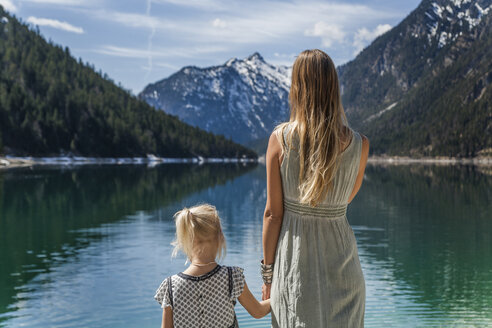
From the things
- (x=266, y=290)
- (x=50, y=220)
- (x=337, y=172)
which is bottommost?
(x=50, y=220)

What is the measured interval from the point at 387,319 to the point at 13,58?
19284cm

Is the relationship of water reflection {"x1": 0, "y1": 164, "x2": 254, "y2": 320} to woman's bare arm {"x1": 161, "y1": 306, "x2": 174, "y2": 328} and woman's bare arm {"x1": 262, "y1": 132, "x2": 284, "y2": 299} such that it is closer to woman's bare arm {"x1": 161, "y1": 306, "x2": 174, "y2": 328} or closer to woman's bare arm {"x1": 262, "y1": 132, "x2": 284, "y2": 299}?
woman's bare arm {"x1": 161, "y1": 306, "x2": 174, "y2": 328}

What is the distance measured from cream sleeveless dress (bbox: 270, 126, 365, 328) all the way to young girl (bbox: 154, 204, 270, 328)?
455 mm

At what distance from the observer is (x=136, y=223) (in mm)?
26906

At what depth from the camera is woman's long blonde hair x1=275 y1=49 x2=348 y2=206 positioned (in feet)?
11.3

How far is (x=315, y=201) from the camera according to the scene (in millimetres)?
3479

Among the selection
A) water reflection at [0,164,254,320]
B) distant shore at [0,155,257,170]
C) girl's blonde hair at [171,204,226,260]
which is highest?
girl's blonde hair at [171,204,226,260]

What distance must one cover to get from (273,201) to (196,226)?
537 mm

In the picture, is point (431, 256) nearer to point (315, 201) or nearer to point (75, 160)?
point (315, 201)

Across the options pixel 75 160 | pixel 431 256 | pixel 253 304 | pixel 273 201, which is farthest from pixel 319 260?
pixel 75 160

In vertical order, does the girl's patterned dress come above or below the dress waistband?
below

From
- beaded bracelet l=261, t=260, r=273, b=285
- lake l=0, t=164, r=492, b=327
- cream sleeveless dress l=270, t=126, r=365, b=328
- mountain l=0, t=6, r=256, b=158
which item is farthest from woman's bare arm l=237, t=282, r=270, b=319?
mountain l=0, t=6, r=256, b=158

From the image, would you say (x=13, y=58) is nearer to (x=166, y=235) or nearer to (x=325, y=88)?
(x=166, y=235)

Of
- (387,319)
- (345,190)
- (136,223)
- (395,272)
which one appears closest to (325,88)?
(345,190)
